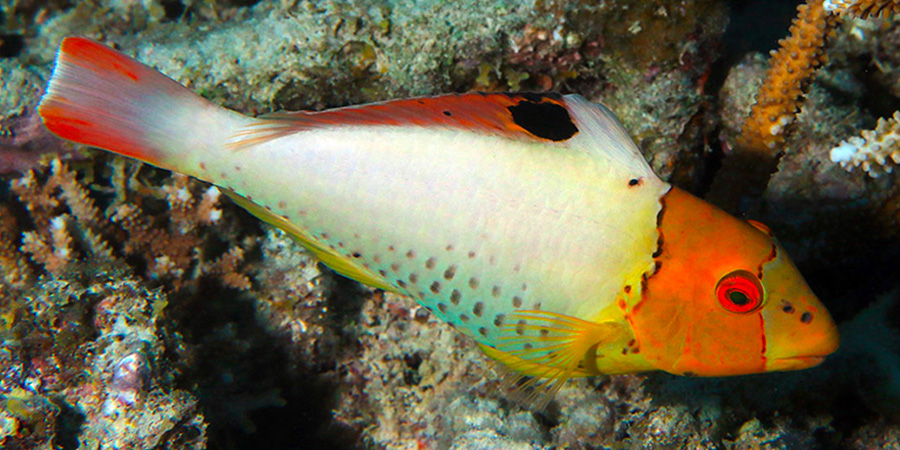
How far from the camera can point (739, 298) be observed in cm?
184

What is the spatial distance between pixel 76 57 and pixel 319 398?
100 inches

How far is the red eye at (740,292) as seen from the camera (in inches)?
71.9

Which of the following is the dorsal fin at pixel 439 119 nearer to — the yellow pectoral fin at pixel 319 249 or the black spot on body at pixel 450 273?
the yellow pectoral fin at pixel 319 249

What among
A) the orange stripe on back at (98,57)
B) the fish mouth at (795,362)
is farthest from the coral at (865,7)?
the orange stripe on back at (98,57)

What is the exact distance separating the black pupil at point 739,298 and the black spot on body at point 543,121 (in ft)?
2.73

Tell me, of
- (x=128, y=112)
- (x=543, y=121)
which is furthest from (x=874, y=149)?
(x=128, y=112)

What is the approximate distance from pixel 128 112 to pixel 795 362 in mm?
2722

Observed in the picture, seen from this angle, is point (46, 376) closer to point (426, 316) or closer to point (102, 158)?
point (102, 158)

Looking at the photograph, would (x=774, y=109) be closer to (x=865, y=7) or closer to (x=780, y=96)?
(x=780, y=96)

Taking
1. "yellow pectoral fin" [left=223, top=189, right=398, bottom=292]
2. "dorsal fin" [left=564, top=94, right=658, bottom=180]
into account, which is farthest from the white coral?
"yellow pectoral fin" [left=223, top=189, right=398, bottom=292]

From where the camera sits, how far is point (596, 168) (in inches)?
77.9

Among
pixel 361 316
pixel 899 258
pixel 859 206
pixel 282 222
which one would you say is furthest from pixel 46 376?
pixel 899 258

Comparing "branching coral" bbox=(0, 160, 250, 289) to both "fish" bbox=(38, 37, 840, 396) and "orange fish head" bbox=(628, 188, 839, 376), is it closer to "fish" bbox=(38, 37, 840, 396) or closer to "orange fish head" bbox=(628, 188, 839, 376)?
"fish" bbox=(38, 37, 840, 396)

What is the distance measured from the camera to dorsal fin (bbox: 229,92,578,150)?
1953mm
